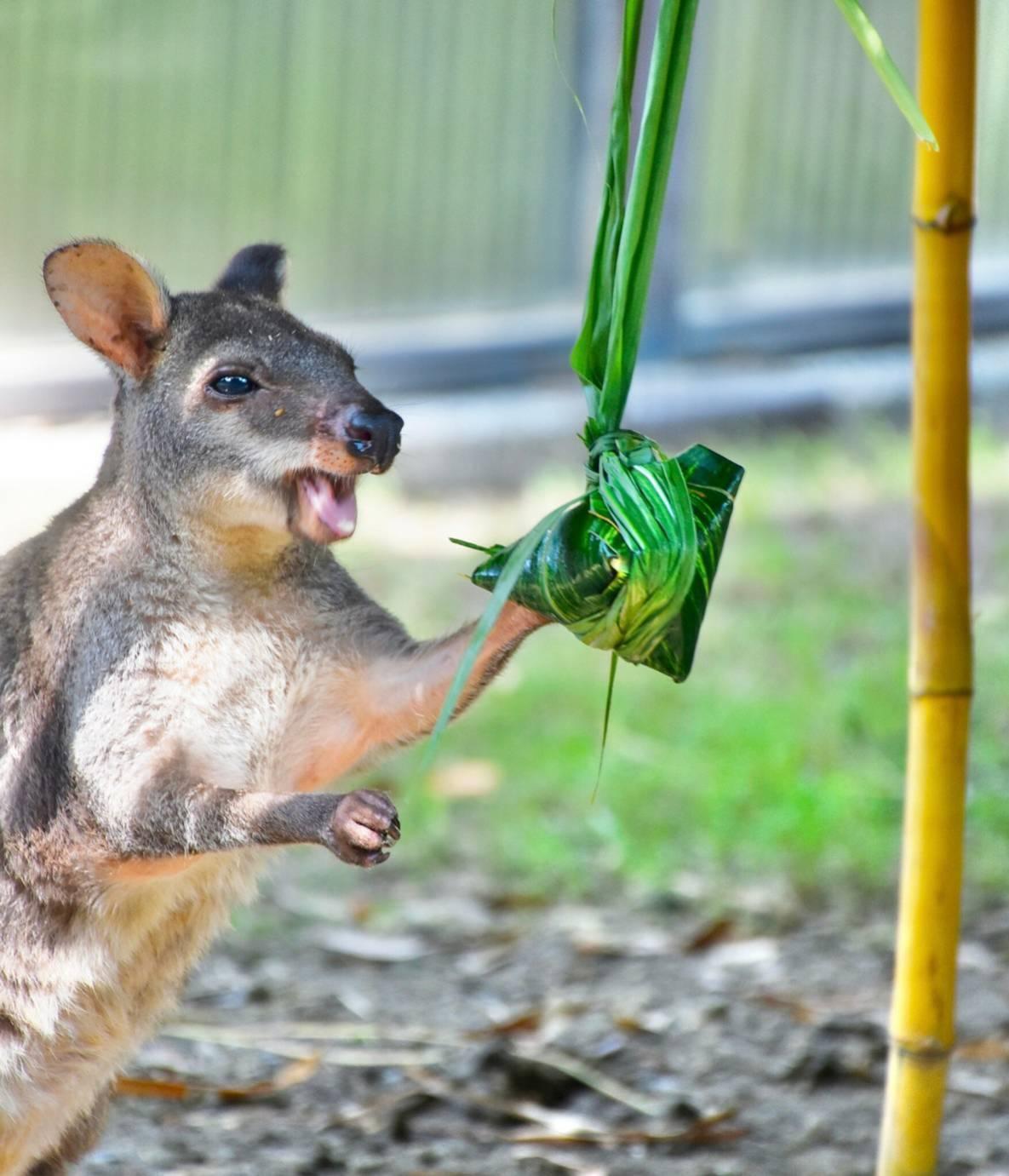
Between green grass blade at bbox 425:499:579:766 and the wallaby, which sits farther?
the wallaby

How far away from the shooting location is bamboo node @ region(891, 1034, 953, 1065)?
2.43 m

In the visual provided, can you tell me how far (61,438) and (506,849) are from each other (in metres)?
2.56

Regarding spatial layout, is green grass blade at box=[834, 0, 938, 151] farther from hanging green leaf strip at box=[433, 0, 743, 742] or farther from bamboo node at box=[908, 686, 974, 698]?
bamboo node at box=[908, 686, 974, 698]

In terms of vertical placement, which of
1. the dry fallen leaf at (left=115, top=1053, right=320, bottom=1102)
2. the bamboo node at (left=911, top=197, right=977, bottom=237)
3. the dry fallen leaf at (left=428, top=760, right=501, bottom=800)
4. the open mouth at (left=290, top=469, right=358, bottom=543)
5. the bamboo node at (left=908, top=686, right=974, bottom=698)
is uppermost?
the bamboo node at (left=911, top=197, right=977, bottom=237)

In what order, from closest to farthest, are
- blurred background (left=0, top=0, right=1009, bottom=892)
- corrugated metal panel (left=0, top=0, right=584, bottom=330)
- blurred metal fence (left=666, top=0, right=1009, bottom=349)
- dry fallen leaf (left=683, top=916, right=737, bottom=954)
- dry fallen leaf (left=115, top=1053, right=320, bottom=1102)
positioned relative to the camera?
1. dry fallen leaf (left=115, top=1053, right=320, bottom=1102)
2. dry fallen leaf (left=683, top=916, right=737, bottom=954)
3. blurred background (left=0, top=0, right=1009, bottom=892)
4. corrugated metal panel (left=0, top=0, right=584, bottom=330)
5. blurred metal fence (left=666, top=0, right=1009, bottom=349)

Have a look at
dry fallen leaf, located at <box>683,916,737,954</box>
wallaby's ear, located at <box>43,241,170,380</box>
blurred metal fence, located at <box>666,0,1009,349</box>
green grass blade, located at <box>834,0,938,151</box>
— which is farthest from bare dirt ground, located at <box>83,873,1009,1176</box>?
blurred metal fence, located at <box>666,0,1009,349</box>

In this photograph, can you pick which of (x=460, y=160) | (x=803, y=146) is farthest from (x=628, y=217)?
(x=803, y=146)

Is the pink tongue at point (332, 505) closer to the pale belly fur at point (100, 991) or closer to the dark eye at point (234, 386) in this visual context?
the dark eye at point (234, 386)

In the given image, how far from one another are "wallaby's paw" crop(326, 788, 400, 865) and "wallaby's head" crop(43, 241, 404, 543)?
0.43 metres

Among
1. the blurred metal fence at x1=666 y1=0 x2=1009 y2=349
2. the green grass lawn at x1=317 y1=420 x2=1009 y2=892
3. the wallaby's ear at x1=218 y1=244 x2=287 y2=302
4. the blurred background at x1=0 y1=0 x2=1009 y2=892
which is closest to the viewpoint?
the wallaby's ear at x1=218 y1=244 x2=287 y2=302

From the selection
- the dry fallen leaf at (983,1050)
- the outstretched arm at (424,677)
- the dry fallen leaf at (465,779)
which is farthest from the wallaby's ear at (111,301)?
the dry fallen leaf at (465,779)

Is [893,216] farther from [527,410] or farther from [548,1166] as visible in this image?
[548,1166]

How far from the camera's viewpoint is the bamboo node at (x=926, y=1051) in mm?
2430

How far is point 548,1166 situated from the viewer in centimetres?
293
